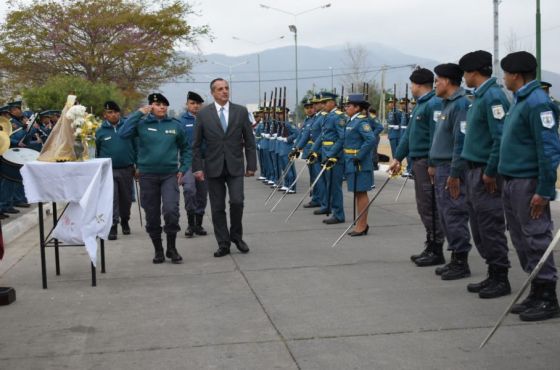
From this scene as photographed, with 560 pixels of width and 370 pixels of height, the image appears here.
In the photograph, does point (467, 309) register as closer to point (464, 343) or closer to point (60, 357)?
point (464, 343)

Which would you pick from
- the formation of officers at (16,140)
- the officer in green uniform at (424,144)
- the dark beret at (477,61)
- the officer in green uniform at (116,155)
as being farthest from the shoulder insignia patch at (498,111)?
the formation of officers at (16,140)

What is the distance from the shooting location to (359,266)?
29.2ft

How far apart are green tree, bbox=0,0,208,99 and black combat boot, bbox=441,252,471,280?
2899 cm

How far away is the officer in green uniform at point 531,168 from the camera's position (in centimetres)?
623

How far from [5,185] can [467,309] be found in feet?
32.1

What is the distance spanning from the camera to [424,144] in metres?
8.77

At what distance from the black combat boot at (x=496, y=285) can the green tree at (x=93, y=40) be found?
29.9 metres

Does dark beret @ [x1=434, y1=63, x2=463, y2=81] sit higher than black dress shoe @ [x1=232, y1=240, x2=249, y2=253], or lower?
higher

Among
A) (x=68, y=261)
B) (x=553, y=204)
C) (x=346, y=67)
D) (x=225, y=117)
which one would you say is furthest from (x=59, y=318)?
(x=346, y=67)

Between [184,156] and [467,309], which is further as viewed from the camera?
[184,156]

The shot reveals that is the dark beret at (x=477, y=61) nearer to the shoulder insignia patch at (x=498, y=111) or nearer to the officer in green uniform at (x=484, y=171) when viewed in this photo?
the officer in green uniform at (x=484, y=171)

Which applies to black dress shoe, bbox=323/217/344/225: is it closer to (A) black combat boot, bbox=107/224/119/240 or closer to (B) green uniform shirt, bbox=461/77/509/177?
(A) black combat boot, bbox=107/224/119/240

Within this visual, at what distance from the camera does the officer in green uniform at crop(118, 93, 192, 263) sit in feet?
31.6

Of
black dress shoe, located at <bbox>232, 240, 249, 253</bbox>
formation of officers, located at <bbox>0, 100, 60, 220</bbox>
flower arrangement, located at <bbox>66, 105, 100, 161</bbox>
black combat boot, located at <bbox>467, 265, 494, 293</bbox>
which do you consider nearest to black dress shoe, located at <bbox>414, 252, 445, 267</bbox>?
black combat boot, located at <bbox>467, 265, 494, 293</bbox>
